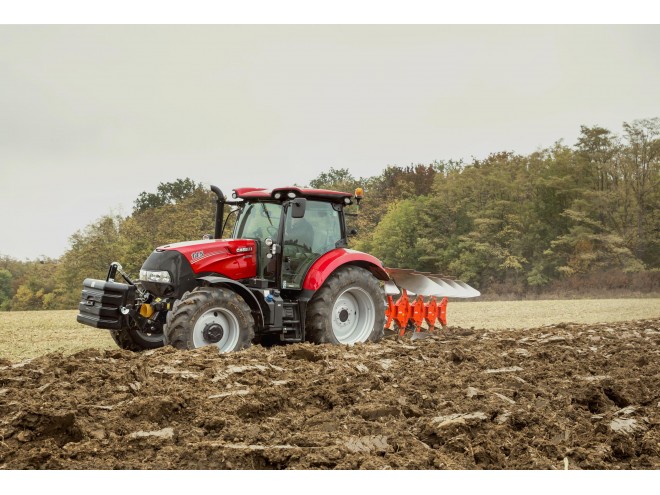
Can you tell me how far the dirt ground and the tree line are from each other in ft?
59.3

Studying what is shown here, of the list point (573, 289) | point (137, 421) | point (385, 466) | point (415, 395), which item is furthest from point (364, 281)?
point (573, 289)

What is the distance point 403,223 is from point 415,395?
853 inches

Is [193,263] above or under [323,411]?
above

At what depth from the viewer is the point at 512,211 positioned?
28266mm

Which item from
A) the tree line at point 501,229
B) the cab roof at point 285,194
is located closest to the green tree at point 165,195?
the tree line at point 501,229

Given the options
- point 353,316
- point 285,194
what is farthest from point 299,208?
point 353,316

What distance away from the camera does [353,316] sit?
33.7ft

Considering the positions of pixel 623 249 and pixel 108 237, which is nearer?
pixel 623 249

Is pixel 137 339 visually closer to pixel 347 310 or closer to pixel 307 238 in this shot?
pixel 307 238

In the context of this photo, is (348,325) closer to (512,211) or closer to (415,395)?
(415,395)

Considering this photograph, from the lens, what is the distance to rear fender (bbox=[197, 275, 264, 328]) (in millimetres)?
8509

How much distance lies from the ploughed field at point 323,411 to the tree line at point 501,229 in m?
18.1

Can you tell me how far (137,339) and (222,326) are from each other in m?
1.23

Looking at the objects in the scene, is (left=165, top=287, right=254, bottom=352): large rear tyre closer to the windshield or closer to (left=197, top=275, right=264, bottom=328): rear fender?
(left=197, top=275, right=264, bottom=328): rear fender
